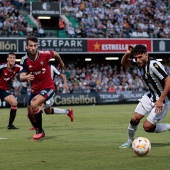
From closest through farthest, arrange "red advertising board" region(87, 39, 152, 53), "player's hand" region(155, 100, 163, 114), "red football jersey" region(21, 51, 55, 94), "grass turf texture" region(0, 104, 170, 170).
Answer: "grass turf texture" region(0, 104, 170, 170) < "player's hand" region(155, 100, 163, 114) < "red football jersey" region(21, 51, 55, 94) < "red advertising board" region(87, 39, 152, 53)

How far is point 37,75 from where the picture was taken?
1259 centimetres

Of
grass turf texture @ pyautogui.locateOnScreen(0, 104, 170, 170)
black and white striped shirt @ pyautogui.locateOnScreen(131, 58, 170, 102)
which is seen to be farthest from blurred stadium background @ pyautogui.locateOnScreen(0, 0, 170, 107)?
black and white striped shirt @ pyautogui.locateOnScreen(131, 58, 170, 102)

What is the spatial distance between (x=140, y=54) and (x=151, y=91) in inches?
38.4

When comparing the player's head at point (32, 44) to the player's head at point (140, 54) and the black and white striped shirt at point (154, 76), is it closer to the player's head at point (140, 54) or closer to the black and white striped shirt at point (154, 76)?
the black and white striped shirt at point (154, 76)

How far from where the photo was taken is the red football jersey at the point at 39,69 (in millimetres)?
12359

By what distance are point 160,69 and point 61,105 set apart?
25.2 m

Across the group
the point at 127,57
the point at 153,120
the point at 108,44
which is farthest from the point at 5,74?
the point at 108,44

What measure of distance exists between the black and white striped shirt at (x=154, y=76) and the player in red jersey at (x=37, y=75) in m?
2.95

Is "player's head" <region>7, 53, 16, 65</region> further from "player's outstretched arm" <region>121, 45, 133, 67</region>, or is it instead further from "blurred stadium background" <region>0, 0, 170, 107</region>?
"blurred stadium background" <region>0, 0, 170, 107</region>

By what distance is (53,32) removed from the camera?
3919cm

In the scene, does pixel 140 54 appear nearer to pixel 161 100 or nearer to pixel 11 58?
pixel 161 100

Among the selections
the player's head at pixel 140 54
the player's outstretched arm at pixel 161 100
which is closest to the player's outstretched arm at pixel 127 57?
the player's head at pixel 140 54

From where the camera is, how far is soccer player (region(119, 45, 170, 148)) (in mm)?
9406

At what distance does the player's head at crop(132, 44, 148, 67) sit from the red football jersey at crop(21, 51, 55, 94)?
3.51 meters
